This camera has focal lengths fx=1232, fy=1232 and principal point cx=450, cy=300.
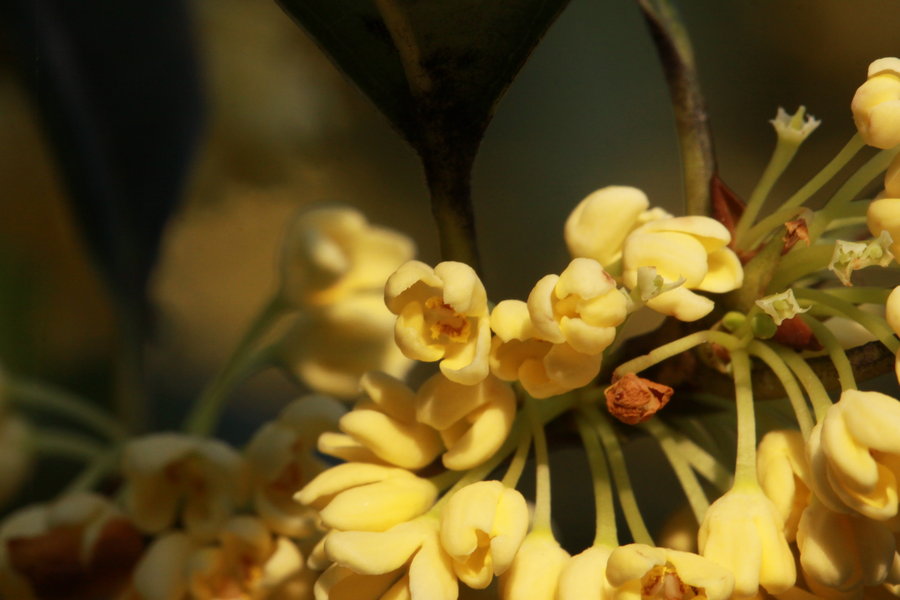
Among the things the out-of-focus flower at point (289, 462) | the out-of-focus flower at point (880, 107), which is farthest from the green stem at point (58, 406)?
the out-of-focus flower at point (880, 107)

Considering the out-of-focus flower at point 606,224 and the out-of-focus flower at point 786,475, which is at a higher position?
the out-of-focus flower at point 606,224

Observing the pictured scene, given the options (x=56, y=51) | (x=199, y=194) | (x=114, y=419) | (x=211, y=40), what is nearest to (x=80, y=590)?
(x=114, y=419)

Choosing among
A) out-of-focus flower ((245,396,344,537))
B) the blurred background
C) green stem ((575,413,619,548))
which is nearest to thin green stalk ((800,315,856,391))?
green stem ((575,413,619,548))

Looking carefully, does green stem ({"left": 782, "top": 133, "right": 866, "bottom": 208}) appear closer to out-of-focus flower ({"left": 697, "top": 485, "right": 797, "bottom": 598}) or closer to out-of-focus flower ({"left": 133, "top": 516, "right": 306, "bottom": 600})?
out-of-focus flower ({"left": 697, "top": 485, "right": 797, "bottom": 598})

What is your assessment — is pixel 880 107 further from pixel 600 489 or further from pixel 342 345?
pixel 342 345

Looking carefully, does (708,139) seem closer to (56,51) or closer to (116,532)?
(116,532)

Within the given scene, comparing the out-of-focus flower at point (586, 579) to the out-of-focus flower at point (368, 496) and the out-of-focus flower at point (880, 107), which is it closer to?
the out-of-focus flower at point (368, 496)

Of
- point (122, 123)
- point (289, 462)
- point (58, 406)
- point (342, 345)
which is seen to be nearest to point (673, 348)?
point (289, 462)
